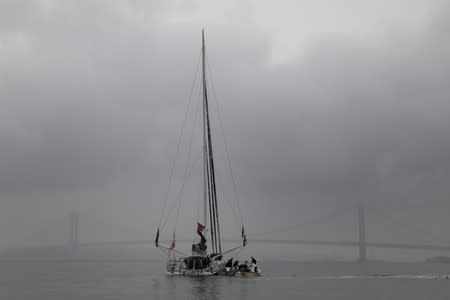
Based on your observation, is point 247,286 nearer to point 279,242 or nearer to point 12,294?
point 12,294

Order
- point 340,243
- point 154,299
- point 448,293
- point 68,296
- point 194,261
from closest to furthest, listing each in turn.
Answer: point 154,299
point 68,296
point 448,293
point 194,261
point 340,243

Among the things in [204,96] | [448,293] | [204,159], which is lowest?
[448,293]

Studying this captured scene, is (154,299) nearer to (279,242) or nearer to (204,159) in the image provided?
(204,159)

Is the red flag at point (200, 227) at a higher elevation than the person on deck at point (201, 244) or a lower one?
higher

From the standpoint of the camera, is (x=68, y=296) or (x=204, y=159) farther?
(x=204, y=159)

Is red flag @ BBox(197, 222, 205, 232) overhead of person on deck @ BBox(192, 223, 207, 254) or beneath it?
overhead

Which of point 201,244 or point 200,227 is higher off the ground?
point 200,227

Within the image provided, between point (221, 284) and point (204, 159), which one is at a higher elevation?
point (204, 159)

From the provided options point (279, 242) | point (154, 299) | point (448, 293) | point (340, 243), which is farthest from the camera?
point (279, 242)

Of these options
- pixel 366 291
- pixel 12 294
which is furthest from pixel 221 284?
pixel 12 294

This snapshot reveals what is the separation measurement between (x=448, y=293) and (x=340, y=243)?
82.2 meters

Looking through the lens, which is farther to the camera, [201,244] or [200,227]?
[201,244]

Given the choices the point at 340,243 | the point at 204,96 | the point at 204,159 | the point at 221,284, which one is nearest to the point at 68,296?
the point at 221,284

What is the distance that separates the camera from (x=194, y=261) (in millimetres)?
58656
